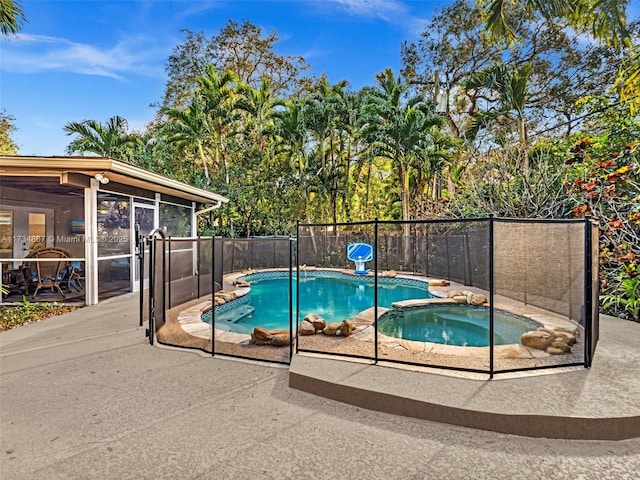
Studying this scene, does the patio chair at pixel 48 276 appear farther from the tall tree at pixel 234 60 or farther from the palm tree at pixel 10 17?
the tall tree at pixel 234 60

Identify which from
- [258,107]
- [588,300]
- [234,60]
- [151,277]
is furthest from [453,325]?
[234,60]

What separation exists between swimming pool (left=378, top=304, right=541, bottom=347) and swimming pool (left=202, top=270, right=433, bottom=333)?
123 cm

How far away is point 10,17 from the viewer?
628 cm

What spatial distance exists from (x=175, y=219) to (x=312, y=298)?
4.52 meters

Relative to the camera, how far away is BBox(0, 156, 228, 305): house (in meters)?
6.23

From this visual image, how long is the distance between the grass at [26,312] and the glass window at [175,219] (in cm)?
318

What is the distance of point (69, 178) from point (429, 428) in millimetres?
6734

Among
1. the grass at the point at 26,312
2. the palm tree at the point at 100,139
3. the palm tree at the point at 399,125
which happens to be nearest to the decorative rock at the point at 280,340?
the grass at the point at 26,312

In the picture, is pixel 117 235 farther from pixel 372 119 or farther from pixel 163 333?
pixel 372 119

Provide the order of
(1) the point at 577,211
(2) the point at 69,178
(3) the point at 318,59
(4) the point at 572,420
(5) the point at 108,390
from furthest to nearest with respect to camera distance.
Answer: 1. (3) the point at 318,59
2. (2) the point at 69,178
3. (1) the point at 577,211
4. (5) the point at 108,390
5. (4) the point at 572,420

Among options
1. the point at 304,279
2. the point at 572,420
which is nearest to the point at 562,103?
the point at 304,279

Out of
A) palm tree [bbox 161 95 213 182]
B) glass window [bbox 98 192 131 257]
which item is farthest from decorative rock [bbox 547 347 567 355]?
palm tree [bbox 161 95 213 182]

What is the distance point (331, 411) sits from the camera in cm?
272

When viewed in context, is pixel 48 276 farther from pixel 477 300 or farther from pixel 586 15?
pixel 586 15
